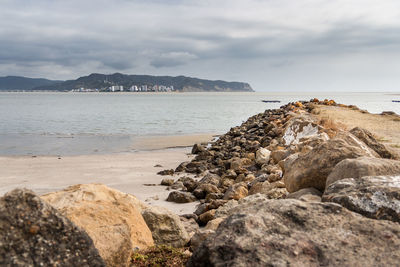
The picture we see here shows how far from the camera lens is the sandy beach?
10.7 meters

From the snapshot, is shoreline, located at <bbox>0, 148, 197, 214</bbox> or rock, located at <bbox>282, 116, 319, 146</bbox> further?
rock, located at <bbox>282, 116, 319, 146</bbox>

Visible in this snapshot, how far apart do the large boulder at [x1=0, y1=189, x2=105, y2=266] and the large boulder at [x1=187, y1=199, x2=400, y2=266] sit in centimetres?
77

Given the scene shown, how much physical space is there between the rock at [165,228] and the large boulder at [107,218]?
1.57ft

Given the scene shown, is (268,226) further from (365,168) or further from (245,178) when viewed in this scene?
(245,178)

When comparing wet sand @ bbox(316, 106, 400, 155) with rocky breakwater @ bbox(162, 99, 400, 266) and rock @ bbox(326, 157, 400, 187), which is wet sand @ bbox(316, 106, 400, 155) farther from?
rocky breakwater @ bbox(162, 99, 400, 266)

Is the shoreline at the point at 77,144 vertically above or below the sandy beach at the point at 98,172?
below

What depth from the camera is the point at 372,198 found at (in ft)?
9.93

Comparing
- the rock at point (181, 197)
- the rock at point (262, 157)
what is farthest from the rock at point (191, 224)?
the rock at point (262, 157)

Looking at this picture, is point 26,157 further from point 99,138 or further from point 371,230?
point 371,230

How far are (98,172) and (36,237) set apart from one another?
11904 mm

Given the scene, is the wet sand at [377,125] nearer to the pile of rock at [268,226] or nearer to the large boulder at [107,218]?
the pile of rock at [268,226]

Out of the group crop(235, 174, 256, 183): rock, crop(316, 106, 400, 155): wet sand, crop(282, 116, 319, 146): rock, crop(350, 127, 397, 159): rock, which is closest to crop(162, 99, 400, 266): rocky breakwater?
crop(350, 127, 397, 159): rock

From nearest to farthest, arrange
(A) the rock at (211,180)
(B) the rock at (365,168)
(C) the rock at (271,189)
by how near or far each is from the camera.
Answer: (B) the rock at (365,168) < (C) the rock at (271,189) < (A) the rock at (211,180)

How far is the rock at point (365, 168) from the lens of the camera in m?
3.83
